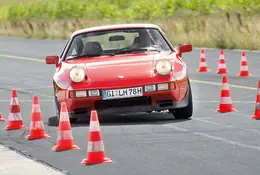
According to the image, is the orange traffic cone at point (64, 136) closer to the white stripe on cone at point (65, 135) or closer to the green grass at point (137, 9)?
the white stripe on cone at point (65, 135)

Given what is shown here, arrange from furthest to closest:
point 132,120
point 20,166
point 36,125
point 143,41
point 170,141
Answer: point 143,41 → point 132,120 → point 36,125 → point 170,141 → point 20,166

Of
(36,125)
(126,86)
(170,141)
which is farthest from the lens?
(126,86)

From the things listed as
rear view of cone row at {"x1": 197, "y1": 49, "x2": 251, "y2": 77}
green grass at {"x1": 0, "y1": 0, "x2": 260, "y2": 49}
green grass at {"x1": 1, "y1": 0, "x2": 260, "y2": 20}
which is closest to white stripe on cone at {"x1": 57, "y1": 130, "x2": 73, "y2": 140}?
rear view of cone row at {"x1": 197, "y1": 49, "x2": 251, "y2": 77}

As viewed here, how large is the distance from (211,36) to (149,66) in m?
20.2

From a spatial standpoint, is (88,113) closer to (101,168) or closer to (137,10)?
(101,168)

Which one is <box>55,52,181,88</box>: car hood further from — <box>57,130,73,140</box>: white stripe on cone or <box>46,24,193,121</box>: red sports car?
<box>57,130,73,140</box>: white stripe on cone

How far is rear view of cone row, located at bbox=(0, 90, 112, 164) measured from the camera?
10.2 meters

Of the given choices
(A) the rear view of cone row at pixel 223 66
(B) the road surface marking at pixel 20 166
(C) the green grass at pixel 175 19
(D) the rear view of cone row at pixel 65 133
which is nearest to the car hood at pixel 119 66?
(D) the rear view of cone row at pixel 65 133

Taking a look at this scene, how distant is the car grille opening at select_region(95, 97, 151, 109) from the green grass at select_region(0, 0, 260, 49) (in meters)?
17.7

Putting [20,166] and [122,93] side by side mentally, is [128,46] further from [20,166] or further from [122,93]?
[20,166]

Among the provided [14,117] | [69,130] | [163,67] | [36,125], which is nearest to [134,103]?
[163,67]

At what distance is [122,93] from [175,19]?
89.2 ft

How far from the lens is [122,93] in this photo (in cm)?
1339

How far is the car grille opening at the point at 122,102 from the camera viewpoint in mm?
13391
